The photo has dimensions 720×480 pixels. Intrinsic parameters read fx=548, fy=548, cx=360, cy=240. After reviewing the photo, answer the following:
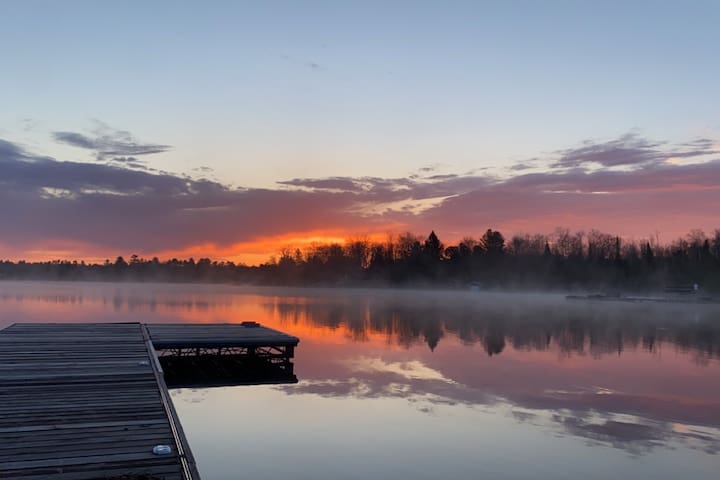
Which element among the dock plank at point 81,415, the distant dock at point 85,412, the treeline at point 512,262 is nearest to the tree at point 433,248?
the treeline at point 512,262

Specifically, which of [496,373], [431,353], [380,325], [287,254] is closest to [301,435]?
[496,373]

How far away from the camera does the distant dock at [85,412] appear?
16.2 ft

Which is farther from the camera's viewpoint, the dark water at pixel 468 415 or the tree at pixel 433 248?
the tree at pixel 433 248

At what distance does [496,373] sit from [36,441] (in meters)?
11.9

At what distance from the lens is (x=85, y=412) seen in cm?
668

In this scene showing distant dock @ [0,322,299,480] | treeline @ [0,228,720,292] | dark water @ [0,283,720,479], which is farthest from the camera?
treeline @ [0,228,720,292]

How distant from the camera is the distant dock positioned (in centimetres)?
494

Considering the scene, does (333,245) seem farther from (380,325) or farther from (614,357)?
(614,357)

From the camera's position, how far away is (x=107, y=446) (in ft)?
17.8

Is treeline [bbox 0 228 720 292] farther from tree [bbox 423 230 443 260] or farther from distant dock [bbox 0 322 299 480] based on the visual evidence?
distant dock [bbox 0 322 299 480]

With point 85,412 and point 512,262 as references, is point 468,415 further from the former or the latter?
point 512,262

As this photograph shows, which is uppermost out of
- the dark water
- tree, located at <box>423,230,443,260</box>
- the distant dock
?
tree, located at <box>423,230,443,260</box>

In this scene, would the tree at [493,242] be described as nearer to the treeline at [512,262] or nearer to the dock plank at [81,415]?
the treeline at [512,262]

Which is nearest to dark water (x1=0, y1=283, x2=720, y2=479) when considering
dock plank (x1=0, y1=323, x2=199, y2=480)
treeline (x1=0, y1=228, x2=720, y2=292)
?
dock plank (x1=0, y1=323, x2=199, y2=480)
